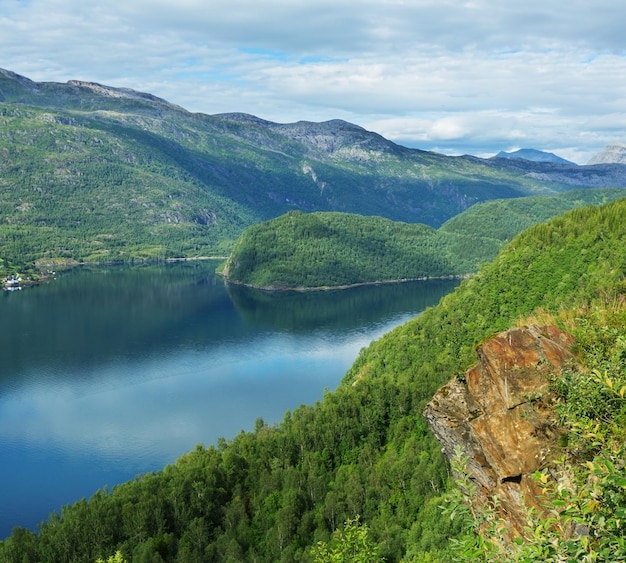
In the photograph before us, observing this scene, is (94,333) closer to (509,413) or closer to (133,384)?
(133,384)

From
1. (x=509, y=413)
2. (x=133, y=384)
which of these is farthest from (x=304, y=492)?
(x=133, y=384)

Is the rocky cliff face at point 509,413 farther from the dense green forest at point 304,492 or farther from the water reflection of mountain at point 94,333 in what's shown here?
the water reflection of mountain at point 94,333

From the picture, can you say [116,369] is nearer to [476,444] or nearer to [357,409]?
[357,409]

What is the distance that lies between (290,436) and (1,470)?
1867 inches

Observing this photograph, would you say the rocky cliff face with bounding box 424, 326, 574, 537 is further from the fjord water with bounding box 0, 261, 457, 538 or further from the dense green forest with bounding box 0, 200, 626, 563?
the fjord water with bounding box 0, 261, 457, 538

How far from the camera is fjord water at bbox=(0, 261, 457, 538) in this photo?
291ft

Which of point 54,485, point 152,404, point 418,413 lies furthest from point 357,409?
point 152,404

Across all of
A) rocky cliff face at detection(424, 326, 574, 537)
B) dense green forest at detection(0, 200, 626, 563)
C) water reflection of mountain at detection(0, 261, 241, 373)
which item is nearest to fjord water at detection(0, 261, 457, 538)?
water reflection of mountain at detection(0, 261, 241, 373)

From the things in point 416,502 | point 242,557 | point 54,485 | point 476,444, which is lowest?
point 54,485

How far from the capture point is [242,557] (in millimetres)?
54344

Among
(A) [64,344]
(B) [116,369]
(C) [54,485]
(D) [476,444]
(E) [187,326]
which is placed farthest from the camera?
(E) [187,326]

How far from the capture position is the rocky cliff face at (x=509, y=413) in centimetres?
1962

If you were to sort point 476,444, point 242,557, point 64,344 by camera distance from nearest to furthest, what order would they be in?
point 476,444
point 242,557
point 64,344

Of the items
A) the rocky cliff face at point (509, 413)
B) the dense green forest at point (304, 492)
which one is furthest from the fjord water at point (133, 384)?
the rocky cliff face at point (509, 413)
